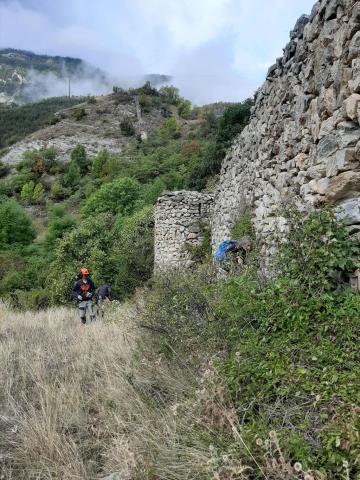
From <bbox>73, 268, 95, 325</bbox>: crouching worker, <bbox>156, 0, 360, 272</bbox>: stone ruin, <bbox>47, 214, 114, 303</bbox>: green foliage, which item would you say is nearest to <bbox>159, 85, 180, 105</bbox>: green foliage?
<bbox>47, 214, 114, 303</bbox>: green foliage

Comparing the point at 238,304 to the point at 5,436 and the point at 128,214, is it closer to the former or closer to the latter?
the point at 5,436

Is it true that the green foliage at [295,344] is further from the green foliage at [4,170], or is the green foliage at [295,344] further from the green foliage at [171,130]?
the green foliage at [4,170]

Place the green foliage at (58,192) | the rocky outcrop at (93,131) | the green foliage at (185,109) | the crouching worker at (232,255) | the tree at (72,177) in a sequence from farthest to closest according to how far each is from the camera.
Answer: the green foliage at (185,109), the rocky outcrop at (93,131), the tree at (72,177), the green foliage at (58,192), the crouching worker at (232,255)

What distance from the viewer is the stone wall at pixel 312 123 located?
315 centimetres

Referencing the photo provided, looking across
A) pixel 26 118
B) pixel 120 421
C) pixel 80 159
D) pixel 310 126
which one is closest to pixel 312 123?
pixel 310 126

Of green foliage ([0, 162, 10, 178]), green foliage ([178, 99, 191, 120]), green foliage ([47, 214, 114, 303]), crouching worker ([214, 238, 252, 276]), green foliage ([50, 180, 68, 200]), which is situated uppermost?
green foliage ([178, 99, 191, 120])

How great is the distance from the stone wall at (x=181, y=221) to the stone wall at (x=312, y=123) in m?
6.57

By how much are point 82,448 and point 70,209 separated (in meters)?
40.9

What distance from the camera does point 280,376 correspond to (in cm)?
249

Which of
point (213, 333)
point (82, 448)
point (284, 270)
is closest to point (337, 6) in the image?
point (284, 270)

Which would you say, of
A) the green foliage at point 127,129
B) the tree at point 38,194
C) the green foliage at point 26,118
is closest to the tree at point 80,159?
the tree at point 38,194

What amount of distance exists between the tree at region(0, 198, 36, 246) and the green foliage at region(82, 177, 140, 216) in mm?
4792

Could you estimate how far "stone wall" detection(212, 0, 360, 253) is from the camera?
3.15 metres

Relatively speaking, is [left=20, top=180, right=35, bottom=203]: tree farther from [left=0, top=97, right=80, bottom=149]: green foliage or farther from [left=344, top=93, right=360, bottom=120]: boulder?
[left=344, top=93, right=360, bottom=120]: boulder
